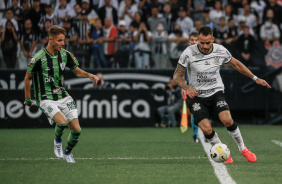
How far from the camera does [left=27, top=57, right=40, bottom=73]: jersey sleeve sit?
8.67 m

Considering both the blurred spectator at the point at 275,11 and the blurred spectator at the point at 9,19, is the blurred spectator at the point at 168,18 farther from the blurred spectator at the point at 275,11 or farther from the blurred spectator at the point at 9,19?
the blurred spectator at the point at 9,19

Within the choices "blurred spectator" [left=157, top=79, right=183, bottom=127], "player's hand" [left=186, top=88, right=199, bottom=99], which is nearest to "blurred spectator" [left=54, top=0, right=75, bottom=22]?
"blurred spectator" [left=157, top=79, right=183, bottom=127]

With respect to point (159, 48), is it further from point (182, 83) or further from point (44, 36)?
point (182, 83)

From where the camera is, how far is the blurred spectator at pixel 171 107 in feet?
58.1

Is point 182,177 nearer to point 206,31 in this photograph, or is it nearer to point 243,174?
point 243,174

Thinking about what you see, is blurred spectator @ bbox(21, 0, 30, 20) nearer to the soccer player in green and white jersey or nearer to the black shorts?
the soccer player in green and white jersey

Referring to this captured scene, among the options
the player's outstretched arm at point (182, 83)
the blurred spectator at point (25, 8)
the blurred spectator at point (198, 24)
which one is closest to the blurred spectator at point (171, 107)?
the blurred spectator at point (198, 24)

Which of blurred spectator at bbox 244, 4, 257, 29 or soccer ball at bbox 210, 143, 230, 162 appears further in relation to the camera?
blurred spectator at bbox 244, 4, 257, 29

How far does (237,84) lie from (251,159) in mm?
9921

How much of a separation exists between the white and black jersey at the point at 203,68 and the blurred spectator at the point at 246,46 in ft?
29.8

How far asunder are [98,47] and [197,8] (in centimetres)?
431

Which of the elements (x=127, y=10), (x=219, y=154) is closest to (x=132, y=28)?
(x=127, y=10)

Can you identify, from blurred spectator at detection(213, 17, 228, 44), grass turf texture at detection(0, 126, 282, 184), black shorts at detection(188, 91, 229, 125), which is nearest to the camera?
grass turf texture at detection(0, 126, 282, 184)

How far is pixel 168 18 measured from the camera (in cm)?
1894
